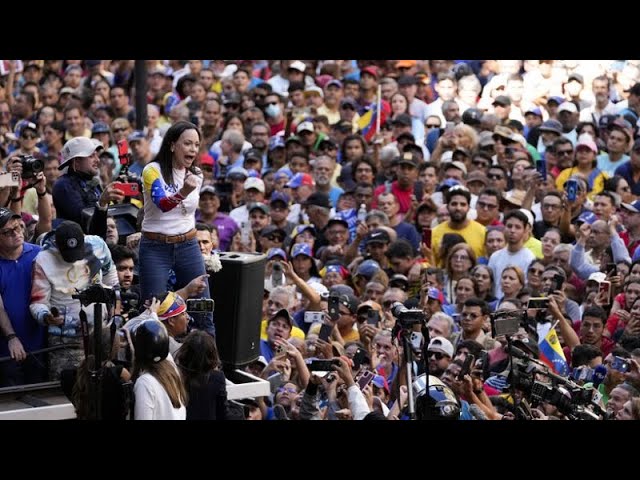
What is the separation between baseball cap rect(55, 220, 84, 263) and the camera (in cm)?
849

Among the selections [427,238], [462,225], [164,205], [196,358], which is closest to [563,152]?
[462,225]

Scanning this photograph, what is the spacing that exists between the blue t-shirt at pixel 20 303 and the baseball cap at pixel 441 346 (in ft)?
8.16

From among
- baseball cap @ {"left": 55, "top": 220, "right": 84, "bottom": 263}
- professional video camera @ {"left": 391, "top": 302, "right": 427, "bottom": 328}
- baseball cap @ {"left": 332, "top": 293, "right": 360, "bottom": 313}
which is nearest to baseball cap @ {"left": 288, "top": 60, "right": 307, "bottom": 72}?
baseball cap @ {"left": 332, "top": 293, "right": 360, "bottom": 313}

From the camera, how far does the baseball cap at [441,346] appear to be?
9.77 meters

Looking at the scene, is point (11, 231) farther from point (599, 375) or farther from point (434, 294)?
point (599, 375)

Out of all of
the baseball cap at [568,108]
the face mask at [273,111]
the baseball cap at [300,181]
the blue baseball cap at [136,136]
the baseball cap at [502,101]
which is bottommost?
the baseball cap at [300,181]

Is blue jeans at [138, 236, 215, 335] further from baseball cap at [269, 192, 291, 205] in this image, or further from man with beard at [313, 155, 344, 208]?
man with beard at [313, 155, 344, 208]

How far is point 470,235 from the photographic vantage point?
40.8ft

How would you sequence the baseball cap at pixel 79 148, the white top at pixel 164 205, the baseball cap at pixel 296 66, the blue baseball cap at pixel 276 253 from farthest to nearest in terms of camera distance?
the baseball cap at pixel 296 66, the blue baseball cap at pixel 276 253, the baseball cap at pixel 79 148, the white top at pixel 164 205

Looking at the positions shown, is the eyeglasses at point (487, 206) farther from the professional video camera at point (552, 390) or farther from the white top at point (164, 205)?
the professional video camera at point (552, 390)

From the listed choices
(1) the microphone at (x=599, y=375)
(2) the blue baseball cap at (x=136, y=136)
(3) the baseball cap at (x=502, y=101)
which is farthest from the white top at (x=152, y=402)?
(3) the baseball cap at (x=502, y=101)

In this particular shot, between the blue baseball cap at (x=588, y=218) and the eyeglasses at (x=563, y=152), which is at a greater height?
the eyeglasses at (x=563, y=152)

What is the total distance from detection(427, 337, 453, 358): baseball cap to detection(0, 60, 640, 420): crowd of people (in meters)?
0.02

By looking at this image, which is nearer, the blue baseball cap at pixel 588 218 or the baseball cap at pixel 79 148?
the baseball cap at pixel 79 148
